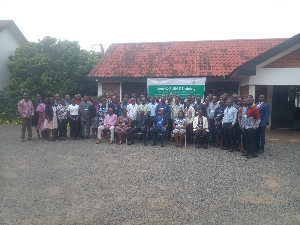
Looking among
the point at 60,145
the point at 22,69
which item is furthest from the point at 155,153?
the point at 22,69

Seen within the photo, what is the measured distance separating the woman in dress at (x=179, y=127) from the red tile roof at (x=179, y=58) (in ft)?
13.8

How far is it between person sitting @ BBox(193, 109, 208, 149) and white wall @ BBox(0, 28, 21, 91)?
13893 mm

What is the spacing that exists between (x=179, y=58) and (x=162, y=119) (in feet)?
20.2

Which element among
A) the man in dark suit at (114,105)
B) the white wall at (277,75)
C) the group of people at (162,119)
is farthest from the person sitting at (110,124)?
the white wall at (277,75)

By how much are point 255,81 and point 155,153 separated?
5.13 metres

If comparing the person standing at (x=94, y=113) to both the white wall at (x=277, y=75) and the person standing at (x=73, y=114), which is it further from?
the white wall at (x=277, y=75)

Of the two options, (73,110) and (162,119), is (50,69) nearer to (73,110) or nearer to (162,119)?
(73,110)

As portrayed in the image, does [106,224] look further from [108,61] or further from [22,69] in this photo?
[22,69]

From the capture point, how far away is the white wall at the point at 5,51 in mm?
17297

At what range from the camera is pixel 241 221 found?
386cm

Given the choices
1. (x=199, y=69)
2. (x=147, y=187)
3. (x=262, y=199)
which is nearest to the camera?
(x=262, y=199)

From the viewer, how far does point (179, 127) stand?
30.1ft

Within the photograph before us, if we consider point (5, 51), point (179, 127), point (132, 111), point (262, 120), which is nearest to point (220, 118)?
point (262, 120)

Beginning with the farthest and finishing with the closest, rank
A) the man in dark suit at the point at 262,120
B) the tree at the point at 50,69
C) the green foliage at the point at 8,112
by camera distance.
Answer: the green foliage at the point at 8,112
the tree at the point at 50,69
the man in dark suit at the point at 262,120
